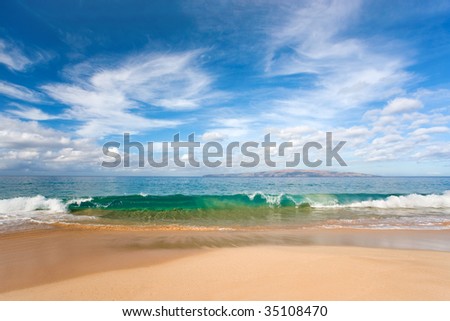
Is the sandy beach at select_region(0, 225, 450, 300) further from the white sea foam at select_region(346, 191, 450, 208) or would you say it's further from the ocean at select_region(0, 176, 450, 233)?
the white sea foam at select_region(346, 191, 450, 208)

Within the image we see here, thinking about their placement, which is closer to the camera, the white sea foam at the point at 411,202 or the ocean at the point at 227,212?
the ocean at the point at 227,212

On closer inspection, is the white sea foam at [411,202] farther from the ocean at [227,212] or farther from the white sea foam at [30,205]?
the white sea foam at [30,205]

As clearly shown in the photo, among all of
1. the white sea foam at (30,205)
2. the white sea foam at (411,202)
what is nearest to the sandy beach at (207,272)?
the white sea foam at (30,205)

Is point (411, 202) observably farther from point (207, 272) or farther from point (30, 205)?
point (30, 205)

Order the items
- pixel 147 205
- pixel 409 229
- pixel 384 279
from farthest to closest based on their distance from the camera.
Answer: pixel 147 205 → pixel 409 229 → pixel 384 279

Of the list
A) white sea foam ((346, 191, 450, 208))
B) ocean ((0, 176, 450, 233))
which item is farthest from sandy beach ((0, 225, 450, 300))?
white sea foam ((346, 191, 450, 208))

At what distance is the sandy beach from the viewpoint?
405 cm

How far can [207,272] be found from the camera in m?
5.02

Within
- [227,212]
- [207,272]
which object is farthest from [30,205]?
[207,272]

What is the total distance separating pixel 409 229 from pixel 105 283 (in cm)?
1246

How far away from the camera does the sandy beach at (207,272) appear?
13.3 ft

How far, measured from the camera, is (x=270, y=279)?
454 centimetres
